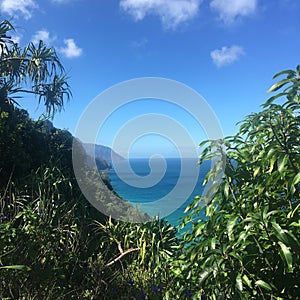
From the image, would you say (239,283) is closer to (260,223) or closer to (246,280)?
(246,280)

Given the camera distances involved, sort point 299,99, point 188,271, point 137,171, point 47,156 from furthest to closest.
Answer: point 47,156 → point 137,171 → point 188,271 → point 299,99

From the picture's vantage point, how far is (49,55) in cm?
683

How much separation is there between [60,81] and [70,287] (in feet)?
17.6

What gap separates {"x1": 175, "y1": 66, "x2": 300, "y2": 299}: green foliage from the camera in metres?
1.30

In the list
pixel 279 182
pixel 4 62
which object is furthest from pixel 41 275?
pixel 4 62

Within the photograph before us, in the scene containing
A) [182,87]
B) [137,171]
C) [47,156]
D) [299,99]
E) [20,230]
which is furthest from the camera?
[47,156]

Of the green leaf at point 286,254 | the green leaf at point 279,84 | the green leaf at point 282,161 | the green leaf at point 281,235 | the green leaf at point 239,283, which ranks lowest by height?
the green leaf at point 239,283

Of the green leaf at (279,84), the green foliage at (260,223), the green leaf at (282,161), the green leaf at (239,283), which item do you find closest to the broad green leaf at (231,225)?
the green foliage at (260,223)

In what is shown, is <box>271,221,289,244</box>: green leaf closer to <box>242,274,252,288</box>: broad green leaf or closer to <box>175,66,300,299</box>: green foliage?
<box>175,66,300,299</box>: green foliage

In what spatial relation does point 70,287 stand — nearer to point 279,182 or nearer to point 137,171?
point 279,182

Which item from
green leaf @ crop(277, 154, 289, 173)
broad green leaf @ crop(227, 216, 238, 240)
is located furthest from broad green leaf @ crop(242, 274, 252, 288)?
green leaf @ crop(277, 154, 289, 173)

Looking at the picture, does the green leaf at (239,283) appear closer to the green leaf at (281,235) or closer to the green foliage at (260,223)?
the green foliage at (260,223)

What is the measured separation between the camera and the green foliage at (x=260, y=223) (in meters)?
1.30

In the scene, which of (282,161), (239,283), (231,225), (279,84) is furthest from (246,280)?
(279,84)
